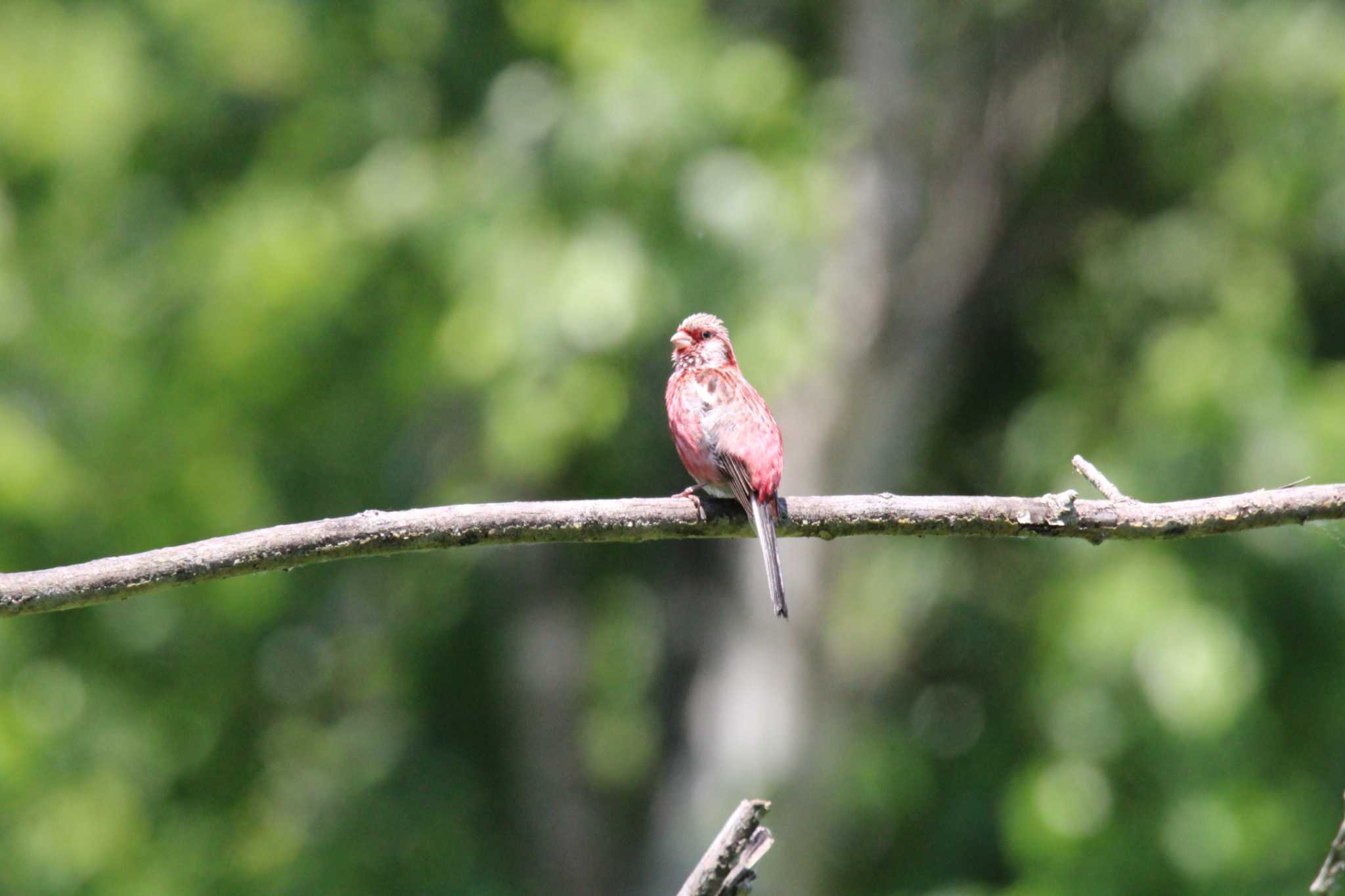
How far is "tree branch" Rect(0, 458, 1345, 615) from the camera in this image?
3.33 m

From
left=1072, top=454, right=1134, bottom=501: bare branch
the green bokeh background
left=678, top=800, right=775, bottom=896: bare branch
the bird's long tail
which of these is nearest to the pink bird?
the bird's long tail

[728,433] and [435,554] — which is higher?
[435,554]

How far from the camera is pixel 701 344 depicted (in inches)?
252

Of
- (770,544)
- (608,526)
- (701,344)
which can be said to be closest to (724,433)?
(770,544)

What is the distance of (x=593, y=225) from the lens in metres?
9.95

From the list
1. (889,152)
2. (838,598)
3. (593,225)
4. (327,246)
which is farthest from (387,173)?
(838,598)

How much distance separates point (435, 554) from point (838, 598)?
352cm

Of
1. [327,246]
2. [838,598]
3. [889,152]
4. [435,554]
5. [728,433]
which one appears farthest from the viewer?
[435,554]

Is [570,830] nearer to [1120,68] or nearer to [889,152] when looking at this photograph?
[889,152]

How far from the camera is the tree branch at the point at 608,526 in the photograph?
3328 millimetres

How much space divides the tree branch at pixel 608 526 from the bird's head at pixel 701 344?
223 cm

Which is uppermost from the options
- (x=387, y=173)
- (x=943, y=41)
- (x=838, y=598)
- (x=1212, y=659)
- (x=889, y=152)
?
(x=943, y=41)

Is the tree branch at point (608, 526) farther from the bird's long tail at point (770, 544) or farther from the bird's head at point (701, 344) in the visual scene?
the bird's head at point (701, 344)

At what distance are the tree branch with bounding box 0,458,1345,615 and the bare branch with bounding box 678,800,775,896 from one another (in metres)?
0.99
